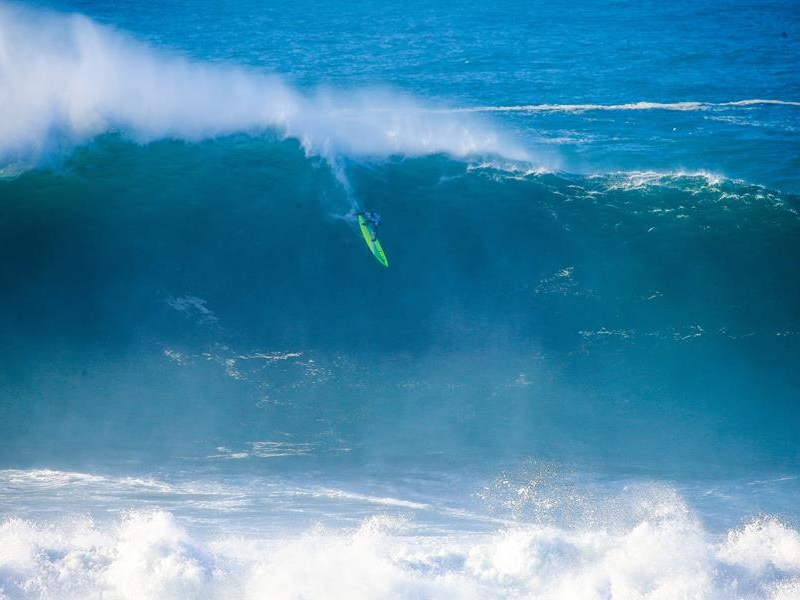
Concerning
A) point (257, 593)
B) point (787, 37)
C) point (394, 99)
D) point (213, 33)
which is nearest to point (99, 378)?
point (257, 593)

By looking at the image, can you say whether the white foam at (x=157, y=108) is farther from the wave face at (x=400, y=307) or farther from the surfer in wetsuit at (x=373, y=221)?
the surfer in wetsuit at (x=373, y=221)

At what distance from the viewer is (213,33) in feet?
93.7

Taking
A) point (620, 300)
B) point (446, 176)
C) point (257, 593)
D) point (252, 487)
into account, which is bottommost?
point (257, 593)

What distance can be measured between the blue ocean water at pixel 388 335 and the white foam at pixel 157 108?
0.08 meters

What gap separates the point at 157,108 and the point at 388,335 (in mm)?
9041

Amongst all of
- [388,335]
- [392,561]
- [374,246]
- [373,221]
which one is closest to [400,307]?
[388,335]

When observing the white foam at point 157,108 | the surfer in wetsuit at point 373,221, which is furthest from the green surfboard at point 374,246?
the white foam at point 157,108

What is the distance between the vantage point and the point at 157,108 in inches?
778

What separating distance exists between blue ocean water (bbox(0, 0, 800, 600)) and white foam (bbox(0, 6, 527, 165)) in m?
0.08

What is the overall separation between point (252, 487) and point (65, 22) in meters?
16.0

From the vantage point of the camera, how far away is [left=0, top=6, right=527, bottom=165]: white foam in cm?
1850

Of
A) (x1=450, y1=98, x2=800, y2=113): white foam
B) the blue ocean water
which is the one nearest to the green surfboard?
the blue ocean water

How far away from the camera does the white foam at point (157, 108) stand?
1850 centimetres

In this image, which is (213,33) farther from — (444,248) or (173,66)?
(444,248)
